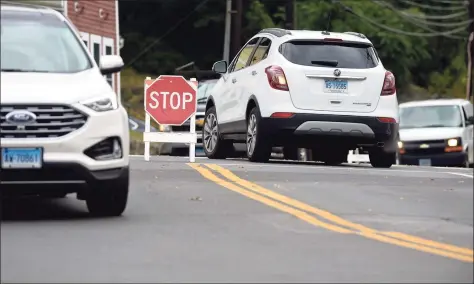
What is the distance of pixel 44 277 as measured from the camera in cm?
868

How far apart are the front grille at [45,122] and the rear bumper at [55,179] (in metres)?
0.28

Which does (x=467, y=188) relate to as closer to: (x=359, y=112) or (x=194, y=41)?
(x=359, y=112)

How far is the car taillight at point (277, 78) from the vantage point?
685 inches

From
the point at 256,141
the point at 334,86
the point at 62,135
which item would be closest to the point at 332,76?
the point at 334,86

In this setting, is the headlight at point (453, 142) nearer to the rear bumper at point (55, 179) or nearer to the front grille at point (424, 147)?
the front grille at point (424, 147)

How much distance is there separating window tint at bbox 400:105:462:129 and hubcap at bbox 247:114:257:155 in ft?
38.9

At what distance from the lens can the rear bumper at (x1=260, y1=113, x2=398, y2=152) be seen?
17359 millimetres

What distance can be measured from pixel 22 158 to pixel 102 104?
2.92 ft

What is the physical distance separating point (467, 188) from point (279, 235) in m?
3.94

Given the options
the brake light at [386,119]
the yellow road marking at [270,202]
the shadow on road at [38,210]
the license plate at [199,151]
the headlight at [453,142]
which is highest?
the brake light at [386,119]

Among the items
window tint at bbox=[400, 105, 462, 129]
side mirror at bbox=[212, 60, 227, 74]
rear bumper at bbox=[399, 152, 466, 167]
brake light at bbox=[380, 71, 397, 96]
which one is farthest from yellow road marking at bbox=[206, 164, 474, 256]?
window tint at bbox=[400, 105, 462, 129]

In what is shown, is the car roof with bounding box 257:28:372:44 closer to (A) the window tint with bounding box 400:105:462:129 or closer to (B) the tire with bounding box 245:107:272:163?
(B) the tire with bounding box 245:107:272:163

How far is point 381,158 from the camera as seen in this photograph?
62.0 ft

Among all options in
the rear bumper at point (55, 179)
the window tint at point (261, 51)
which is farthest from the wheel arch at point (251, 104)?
the rear bumper at point (55, 179)
